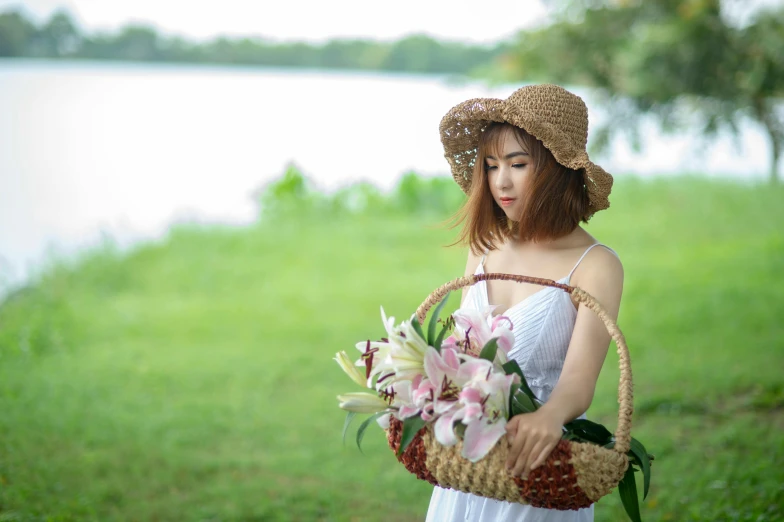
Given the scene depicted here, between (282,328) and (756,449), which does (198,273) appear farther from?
(756,449)

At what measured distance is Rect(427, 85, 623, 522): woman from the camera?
198 cm

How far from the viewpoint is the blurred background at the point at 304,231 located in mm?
4438

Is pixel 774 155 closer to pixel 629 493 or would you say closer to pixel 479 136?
pixel 479 136

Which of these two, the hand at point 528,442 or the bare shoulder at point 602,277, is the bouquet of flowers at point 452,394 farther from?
the bare shoulder at point 602,277

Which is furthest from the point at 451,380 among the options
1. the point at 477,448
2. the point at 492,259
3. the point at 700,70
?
the point at 700,70

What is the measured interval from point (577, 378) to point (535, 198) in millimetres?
471

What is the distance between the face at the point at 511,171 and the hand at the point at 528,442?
63 centimetres

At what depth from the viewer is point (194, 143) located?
40.5 ft

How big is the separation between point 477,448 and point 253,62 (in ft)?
45.4

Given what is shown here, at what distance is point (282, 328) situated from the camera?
714cm

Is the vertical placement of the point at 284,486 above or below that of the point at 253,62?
below

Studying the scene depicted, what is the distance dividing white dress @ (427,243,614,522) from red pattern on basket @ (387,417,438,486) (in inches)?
14.0

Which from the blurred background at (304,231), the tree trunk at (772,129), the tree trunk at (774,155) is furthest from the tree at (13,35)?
the tree trunk at (774,155)

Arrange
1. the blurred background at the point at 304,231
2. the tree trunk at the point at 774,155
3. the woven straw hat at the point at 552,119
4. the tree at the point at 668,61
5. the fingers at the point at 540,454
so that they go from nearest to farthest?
the fingers at the point at 540,454 → the woven straw hat at the point at 552,119 → the blurred background at the point at 304,231 → the tree at the point at 668,61 → the tree trunk at the point at 774,155
